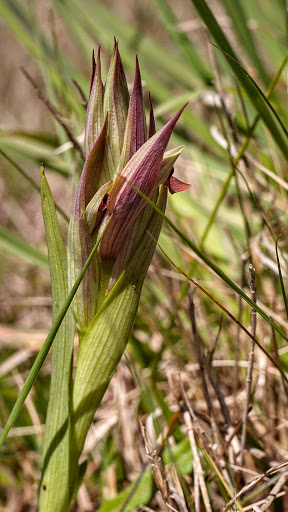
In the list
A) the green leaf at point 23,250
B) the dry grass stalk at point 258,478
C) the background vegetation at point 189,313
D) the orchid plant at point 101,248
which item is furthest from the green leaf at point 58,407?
the green leaf at point 23,250

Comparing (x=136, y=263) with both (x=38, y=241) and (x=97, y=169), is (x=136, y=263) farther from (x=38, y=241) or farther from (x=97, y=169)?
(x=38, y=241)

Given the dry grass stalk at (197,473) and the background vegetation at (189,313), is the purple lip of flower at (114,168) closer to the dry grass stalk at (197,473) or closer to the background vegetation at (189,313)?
the background vegetation at (189,313)

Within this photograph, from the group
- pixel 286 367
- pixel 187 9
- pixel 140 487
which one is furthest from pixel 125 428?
pixel 187 9

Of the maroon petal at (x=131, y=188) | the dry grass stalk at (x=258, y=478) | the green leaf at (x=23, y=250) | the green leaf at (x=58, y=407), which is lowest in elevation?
the dry grass stalk at (x=258, y=478)

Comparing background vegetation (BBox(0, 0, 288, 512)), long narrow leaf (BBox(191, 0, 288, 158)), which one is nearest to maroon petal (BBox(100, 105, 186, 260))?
background vegetation (BBox(0, 0, 288, 512))

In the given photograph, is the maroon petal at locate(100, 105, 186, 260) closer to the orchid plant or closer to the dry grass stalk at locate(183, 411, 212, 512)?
the orchid plant

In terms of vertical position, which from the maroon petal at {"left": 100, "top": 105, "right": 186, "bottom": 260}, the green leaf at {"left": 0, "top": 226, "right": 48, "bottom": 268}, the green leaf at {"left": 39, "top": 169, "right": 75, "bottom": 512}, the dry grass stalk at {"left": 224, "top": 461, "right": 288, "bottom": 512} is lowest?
the dry grass stalk at {"left": 224, "top": 461, "right": 288, "bottom": 512}

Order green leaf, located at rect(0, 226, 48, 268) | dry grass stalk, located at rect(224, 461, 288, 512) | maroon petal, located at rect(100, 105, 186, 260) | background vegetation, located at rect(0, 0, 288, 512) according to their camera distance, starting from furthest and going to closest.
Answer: green leaf, located at rect(0, 226, 48, 268)
background vegetation, located at rect(0, 0, 288, 512)
dry grass stalk, located at rect(224, 461, 288, 512)
maroon petal, located at rect(100, 105, 186, 260)
